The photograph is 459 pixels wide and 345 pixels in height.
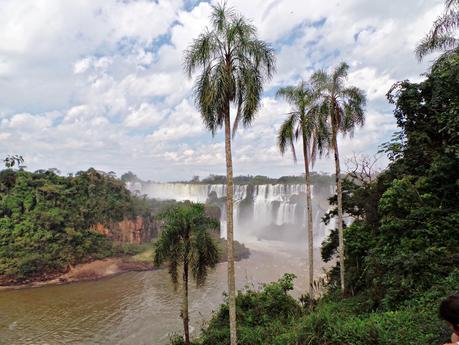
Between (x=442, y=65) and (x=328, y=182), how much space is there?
50.3 meters

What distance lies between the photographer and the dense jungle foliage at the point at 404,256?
6.13 metres

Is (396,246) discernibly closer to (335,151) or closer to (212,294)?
(335,151)

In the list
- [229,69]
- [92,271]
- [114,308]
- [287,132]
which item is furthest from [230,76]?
[92,271]

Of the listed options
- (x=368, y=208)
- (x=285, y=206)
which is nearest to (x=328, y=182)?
(x=285, y=206)

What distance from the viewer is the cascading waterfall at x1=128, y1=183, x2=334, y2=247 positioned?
181ft

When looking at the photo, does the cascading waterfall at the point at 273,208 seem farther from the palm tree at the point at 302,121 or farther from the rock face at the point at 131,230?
the palm tree at the point at 302,121

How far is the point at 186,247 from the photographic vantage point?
12.4m

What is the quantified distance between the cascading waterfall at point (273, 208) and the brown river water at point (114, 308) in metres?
17.3

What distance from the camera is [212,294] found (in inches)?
1065

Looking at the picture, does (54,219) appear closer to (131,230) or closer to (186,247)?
(131,230)

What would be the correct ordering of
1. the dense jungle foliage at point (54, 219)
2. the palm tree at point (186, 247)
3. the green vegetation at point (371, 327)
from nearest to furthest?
1. the green vegetation at point (371, 327)
2. the palm tree at point (186, 247)
3. the dense jungle foliage at point (54, 219)

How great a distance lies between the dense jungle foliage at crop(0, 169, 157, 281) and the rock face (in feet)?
3.20

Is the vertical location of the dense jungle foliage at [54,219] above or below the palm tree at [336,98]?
below

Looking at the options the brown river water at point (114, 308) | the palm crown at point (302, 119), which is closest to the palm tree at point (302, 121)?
the palm crown at point (302, 119)
